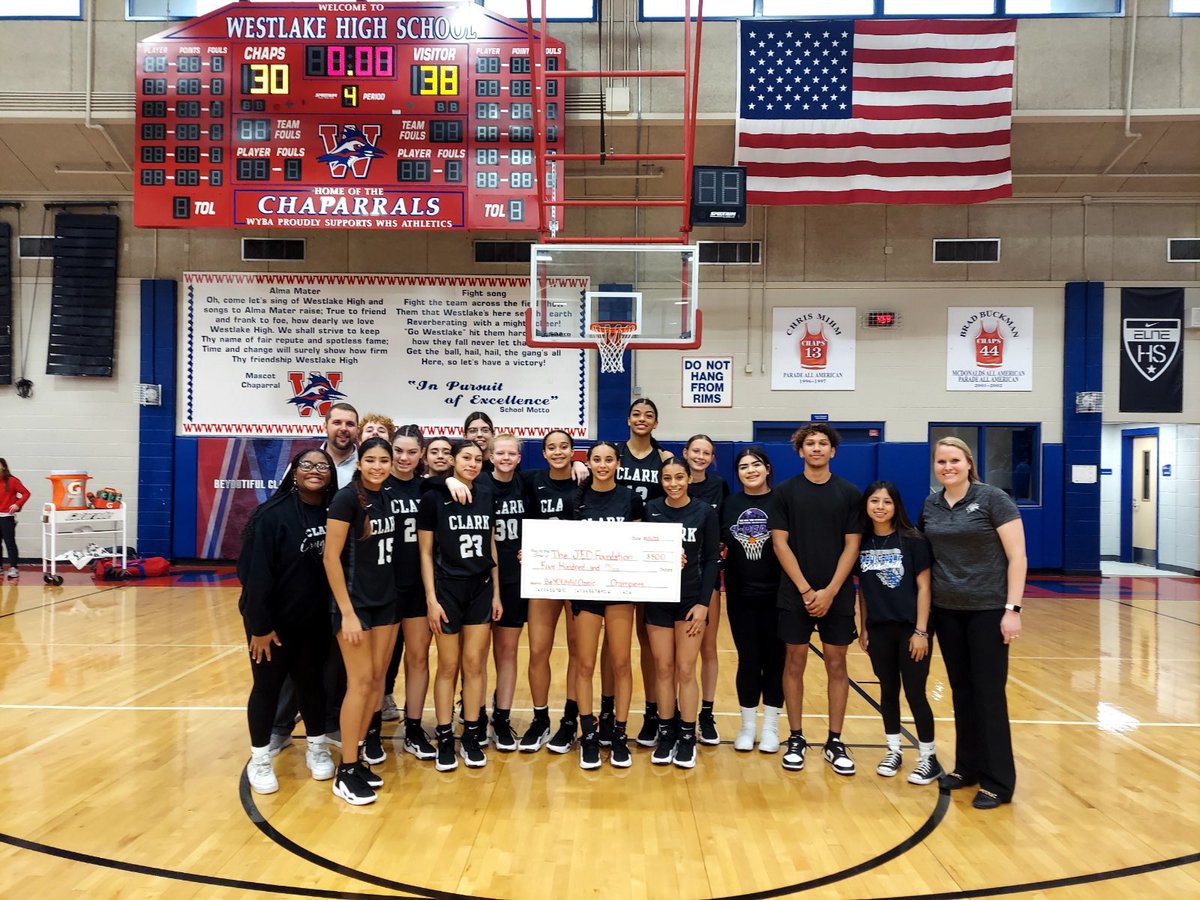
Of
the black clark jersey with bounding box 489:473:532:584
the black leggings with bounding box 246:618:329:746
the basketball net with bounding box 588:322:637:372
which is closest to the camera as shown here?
the black leggings with bounding box 246:618:329:746

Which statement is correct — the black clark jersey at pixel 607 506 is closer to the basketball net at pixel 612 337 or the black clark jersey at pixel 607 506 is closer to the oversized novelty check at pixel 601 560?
the oversized novelty check at pixel 601 560

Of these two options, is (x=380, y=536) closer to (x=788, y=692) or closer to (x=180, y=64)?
(x=788, y=692)

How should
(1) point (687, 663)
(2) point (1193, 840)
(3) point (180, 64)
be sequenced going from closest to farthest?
(2) point (1193, 840) → (1) point (687, 663) → (3) point (180, 64)

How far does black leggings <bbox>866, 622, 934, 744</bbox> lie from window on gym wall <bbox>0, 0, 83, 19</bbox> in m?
11.8

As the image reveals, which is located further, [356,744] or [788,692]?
[788,692]

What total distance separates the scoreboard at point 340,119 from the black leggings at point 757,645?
18.7 feet

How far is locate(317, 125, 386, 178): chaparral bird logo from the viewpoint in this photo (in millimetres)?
8773

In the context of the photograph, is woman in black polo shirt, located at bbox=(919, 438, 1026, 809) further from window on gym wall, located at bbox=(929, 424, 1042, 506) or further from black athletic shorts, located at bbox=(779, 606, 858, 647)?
window on gym wall, located at bbox=(929, 424, 1042, 506)

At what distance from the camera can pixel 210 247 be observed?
11.5 m

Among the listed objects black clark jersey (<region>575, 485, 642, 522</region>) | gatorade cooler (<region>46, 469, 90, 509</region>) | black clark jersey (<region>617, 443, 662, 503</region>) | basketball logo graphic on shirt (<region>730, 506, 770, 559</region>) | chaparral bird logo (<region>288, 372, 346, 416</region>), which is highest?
chaparral bird logo (<region>288, 372, 346, 416</region>)

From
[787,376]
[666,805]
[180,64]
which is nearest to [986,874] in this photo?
[666,805]

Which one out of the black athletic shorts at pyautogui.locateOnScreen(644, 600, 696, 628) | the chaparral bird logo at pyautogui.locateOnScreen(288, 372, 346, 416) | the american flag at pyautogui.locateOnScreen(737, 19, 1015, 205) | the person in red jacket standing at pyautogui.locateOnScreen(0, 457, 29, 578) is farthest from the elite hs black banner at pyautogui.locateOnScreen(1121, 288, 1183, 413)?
the person in red jacket standing at pyautogui.locateOnScreen(0, 457, 29, 578)

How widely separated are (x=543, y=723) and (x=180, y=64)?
836cm

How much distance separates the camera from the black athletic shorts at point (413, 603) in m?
4.07
